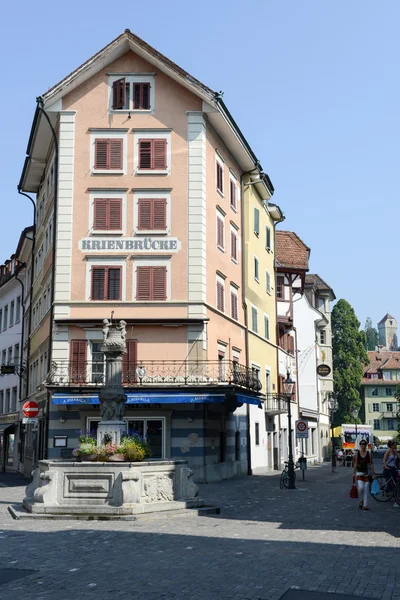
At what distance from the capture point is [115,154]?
103 ft

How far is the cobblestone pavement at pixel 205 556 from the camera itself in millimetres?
9023

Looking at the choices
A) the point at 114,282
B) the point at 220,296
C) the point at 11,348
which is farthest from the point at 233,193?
the point at 11,348

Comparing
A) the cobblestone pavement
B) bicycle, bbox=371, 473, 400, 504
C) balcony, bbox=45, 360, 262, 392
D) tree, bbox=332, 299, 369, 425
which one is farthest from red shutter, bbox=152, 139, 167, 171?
tree, bbox=332, 299, 369, 425

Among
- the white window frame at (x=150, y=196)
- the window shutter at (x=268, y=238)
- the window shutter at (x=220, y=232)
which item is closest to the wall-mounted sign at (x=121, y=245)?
the white window frame at (x=150, y=196)

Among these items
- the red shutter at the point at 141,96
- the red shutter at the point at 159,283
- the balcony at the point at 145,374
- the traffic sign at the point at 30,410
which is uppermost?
the red shutter at the point at 141,96

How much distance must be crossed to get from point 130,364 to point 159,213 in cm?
664

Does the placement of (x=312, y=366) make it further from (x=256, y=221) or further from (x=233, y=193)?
(x=233, y=193)

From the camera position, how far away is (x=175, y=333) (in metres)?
30.1

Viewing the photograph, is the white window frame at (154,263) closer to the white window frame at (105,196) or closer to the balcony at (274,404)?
the white window frame at (105,196)

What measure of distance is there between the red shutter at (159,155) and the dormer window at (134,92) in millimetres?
1621

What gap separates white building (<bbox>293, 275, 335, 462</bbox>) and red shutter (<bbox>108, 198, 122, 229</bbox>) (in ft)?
79.7

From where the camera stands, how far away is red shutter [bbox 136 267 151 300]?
100.0 feet

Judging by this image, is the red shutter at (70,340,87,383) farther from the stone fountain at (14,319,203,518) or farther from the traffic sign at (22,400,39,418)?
the stone fountain at (14,319,203,518)

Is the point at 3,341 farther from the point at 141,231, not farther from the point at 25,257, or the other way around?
the point at 141,231
